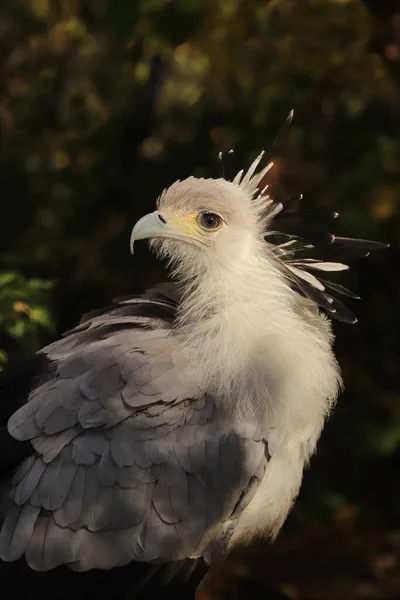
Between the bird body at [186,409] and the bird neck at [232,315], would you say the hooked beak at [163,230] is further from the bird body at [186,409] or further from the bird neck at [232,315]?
the bird neck at [232,315]

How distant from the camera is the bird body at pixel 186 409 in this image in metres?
2.79

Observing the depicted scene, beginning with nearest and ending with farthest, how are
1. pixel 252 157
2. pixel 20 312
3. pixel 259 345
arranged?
pixel 259 345 < pixel 20 312 < pixel 252 157

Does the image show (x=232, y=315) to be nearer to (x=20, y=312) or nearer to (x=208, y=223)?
(x=208, y=223)

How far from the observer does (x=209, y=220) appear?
3105mm

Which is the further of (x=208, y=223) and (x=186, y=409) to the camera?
(x=208, y=223)

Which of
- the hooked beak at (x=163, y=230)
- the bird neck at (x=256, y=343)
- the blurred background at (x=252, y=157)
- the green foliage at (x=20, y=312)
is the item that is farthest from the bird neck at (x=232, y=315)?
the blurred background at (x=252, y=157)

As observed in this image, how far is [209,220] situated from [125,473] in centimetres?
93

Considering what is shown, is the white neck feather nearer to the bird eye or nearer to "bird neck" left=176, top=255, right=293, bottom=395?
"bird neck" left=176, top=255, right=293, bottom=395

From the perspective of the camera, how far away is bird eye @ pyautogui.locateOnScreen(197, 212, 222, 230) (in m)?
3.09

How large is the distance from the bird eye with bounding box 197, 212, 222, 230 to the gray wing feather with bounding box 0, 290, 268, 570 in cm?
57

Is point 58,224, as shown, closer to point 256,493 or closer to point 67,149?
point 67,149

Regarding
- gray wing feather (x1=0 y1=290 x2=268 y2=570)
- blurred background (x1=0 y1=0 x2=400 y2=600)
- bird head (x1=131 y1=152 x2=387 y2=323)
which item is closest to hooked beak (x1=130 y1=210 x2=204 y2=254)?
bird head (x1=131 y1=152 x2=387 y2=323)

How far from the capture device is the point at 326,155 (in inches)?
205

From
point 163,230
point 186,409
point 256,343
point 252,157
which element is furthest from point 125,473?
point 252,157
